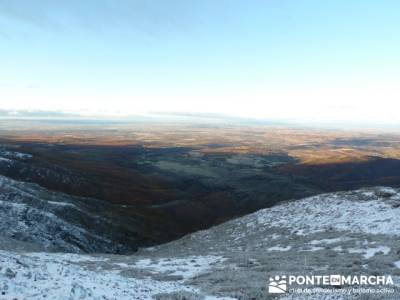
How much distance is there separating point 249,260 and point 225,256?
3123 mm

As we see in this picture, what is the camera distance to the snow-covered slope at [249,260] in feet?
51.5

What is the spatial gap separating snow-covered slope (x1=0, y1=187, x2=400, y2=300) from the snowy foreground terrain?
5 cm

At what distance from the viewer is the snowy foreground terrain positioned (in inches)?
626

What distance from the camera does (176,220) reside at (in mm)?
69188

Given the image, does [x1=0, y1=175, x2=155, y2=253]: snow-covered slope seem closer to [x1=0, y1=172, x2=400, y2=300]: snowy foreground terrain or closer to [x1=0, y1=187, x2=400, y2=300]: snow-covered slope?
[x1=0, y1=172, x2=400, y2=300]: snowy foreground terrain

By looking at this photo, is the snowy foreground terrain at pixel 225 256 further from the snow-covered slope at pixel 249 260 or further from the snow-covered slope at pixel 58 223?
the snow-covered slope at pixel 58 223

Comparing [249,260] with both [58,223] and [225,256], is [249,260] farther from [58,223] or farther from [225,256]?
[58,223]

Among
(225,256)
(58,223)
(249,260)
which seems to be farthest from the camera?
(58,223)

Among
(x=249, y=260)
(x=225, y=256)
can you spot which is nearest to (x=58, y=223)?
(x=225, y=256)

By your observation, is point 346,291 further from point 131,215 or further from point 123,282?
point 131,215

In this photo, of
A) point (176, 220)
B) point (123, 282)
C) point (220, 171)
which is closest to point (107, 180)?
point (176, 220)

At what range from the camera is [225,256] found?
27016 mm

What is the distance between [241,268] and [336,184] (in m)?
109

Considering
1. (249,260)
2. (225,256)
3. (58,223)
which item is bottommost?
(58,223)
